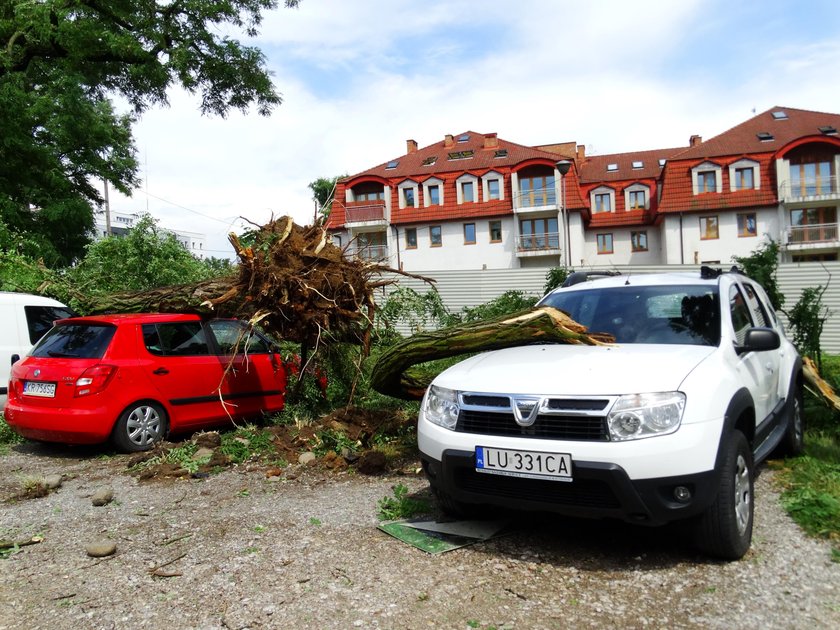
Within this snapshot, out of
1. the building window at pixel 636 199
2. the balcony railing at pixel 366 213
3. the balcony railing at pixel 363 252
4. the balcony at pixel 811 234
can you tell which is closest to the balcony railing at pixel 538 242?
the building window at pixel 636 199

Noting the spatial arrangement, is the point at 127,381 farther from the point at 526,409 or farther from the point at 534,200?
the point at 534,200

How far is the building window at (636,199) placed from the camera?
4679 centimetres

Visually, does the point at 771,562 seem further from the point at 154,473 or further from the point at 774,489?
the point at 154,473

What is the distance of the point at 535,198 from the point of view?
4394 centimetres

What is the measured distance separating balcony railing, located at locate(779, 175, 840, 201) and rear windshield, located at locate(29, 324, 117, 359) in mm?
42537

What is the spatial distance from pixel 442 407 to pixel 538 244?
41309 mm

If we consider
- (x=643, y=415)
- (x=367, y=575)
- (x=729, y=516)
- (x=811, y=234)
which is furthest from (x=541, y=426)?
(x=811, y=234)

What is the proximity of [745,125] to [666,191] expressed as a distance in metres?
8.75

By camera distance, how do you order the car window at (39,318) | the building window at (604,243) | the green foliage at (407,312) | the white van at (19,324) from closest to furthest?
the green foliage at (407,312) → the white van at (19,324) → the car window at (39,318) → the building window at (604,243)

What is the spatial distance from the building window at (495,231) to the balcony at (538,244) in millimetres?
1437

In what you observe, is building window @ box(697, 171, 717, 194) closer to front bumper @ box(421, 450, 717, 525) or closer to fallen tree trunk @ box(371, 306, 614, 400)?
fallen tree trunk @ box(371, 306, 614, 400)

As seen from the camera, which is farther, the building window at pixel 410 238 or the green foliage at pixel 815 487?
the building window at pixel 410 238

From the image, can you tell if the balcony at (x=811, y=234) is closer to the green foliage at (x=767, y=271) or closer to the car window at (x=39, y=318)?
the green foliage at (x=767, y=271)

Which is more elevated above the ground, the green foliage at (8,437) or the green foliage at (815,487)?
the green foliage at (8,437)
